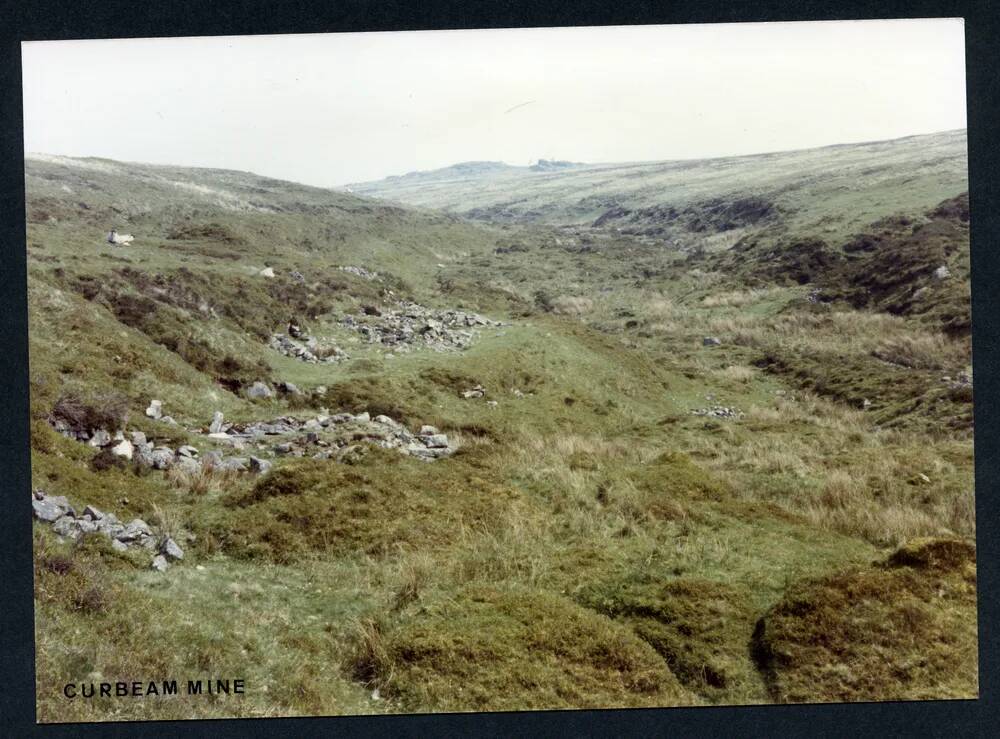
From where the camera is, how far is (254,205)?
19.4 metres

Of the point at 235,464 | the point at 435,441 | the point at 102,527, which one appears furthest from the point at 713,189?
the point at 102,527

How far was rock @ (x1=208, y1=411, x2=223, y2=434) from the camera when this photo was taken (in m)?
8.52

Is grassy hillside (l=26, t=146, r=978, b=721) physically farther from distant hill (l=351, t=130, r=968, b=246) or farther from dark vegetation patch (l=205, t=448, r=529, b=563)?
distant hill (l=351, t=130, r=968, b=246)

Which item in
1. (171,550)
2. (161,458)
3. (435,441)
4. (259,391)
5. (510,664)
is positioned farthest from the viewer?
(259,391)

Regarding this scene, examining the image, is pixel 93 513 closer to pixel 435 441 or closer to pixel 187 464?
pixel 187 464

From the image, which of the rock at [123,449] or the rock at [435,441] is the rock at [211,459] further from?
the rock at [435,441]

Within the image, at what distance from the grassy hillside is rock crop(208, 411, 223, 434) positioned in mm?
189

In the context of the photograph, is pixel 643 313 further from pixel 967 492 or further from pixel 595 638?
pixel 595 638

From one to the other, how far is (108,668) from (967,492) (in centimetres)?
1020

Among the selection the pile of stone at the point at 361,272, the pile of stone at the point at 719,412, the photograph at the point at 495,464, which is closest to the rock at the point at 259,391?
the photograph at the point at 495,464

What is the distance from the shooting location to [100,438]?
293 inches

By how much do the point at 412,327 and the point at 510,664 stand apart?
7116mm

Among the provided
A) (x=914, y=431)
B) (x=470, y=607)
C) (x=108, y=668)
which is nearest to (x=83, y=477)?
(x=108, y=668)

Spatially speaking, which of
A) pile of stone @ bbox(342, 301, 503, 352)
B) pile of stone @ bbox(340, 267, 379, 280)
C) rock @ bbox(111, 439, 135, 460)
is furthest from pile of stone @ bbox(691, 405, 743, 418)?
rock @ bbox(111, 439, 135, 460)
